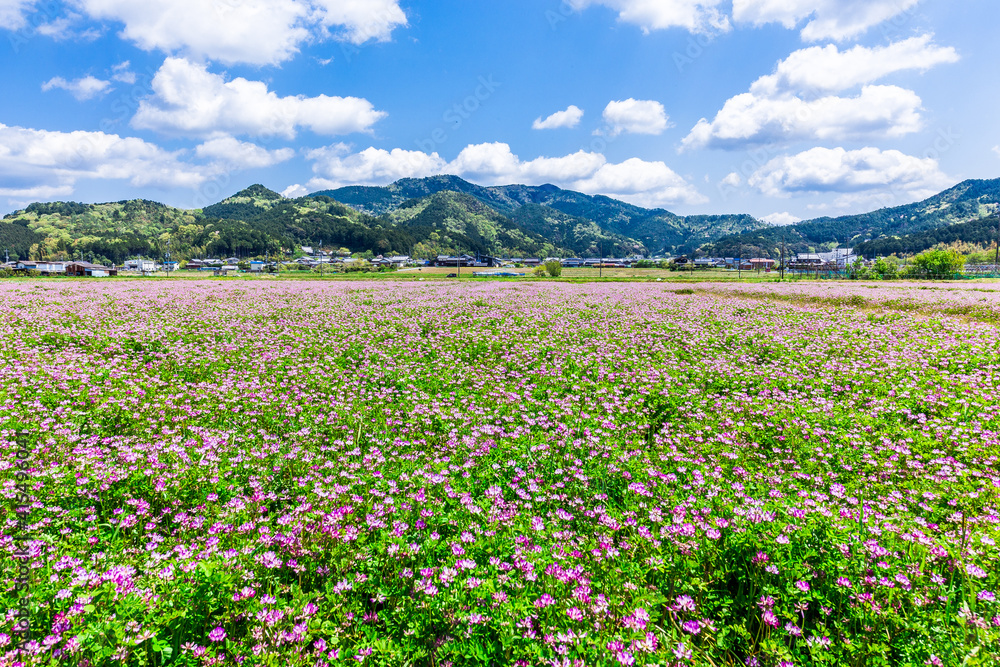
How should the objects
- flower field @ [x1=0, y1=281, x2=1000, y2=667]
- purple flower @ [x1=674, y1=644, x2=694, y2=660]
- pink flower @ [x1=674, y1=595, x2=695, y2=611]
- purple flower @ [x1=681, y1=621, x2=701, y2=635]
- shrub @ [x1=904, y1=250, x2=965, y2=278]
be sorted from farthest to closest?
shrub @ [x1=904, y1=250, x2=965, y2=278] < pink flower @ [x1=674, y1=595, x2=695, y2=611] < purple flower @ [x1=681, y1=621, x2=701, y2=635] < flower field @ [x1=0, y1=281, x2=1000, y2=667] < purple flower @ [x1=674, y1=644, x2=694, y2=660]

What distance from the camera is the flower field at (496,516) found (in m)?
3.26

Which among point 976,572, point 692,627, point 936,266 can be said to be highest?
point 936,266

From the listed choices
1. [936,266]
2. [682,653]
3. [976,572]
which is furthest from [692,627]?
[936,266]

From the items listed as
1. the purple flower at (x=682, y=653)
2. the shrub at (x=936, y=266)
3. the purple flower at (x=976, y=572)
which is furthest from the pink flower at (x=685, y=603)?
the shrub at (x=936, y=266)

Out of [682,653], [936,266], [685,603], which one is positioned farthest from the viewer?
[936,266]

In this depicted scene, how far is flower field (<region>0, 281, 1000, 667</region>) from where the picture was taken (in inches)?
128

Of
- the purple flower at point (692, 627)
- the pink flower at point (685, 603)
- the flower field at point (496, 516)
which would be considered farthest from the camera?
the pink flower at point (685, 603)

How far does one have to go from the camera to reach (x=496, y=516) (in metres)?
4.65

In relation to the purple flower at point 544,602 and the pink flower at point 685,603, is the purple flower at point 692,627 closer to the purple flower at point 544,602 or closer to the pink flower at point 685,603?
the pink flower at point 685,603

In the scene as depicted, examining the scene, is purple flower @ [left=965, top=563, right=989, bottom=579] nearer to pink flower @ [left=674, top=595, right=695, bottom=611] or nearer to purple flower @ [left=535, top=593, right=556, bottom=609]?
pink flower @ [left=674, top=595, right=695, bottom=611]

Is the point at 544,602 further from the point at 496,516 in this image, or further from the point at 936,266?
the point at 936,266

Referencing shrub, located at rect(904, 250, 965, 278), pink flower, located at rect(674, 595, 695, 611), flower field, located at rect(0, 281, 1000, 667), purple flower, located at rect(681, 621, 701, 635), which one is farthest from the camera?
shrub, located at rect(904, 250, 965, 278)

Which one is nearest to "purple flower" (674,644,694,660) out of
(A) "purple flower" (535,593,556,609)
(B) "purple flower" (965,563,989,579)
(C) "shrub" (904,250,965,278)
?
(A) "purple flower" (535,593,556,609)

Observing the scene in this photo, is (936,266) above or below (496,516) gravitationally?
above
